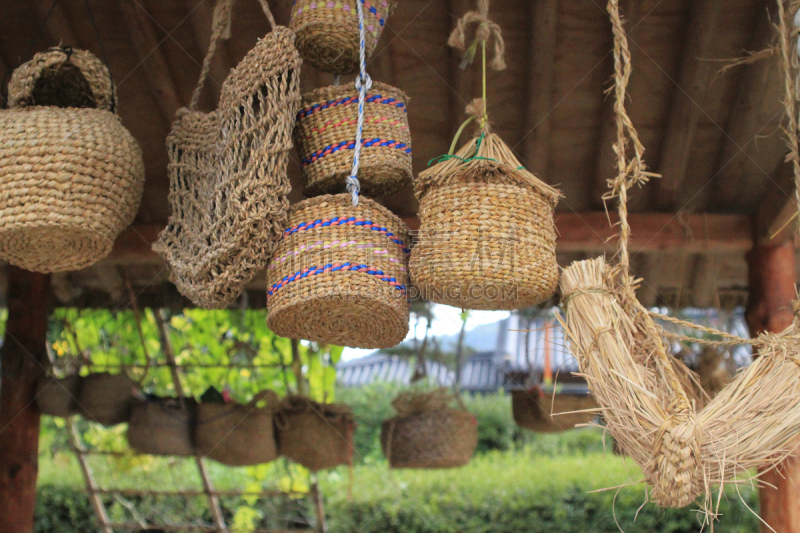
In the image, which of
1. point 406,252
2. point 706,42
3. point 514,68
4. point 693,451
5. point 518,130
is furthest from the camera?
point 518,130

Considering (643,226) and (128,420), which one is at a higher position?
(643,226)

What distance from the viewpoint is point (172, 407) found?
3.00 m

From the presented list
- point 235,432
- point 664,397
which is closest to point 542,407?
point 235,432

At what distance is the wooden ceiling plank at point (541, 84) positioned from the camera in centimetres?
213

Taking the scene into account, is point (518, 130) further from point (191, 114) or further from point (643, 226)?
point (191, 114)

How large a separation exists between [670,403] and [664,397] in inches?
2.1

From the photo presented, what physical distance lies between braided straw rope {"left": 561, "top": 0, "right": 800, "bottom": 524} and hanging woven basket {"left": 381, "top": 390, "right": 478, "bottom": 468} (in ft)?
5.56

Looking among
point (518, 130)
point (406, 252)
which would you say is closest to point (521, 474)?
point (518, 130)

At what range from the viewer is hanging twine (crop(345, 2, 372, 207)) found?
1.46 m

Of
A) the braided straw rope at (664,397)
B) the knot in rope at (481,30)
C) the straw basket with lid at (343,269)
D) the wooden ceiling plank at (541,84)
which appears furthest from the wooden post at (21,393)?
the braided straw rope at (664,397)

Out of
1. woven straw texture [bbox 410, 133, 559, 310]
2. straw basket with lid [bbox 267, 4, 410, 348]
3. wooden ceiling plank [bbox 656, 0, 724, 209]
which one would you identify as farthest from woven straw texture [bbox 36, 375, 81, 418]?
wooden ceiling plank [bbox 656, 0, 724, 209]

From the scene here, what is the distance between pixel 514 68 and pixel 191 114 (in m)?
1.11

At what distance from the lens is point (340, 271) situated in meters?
1.36

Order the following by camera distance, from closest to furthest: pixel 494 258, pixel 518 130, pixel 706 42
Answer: pixel 494 258
pixel 706 42
pixel 518 130
